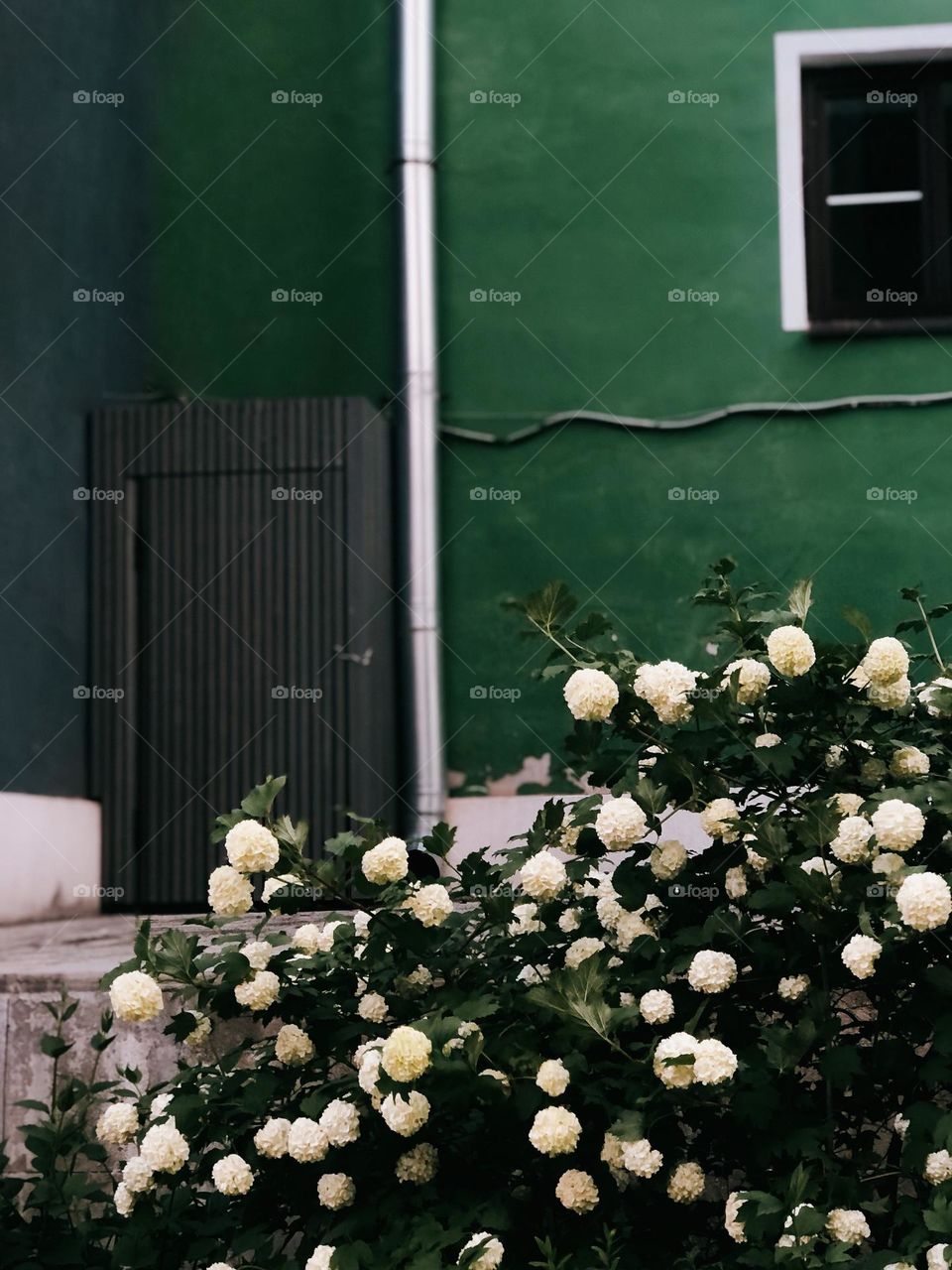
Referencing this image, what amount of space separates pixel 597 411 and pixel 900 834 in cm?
395

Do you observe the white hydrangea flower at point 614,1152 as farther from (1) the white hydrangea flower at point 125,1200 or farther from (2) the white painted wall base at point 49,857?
(2) the white painted wall base at point 49,857

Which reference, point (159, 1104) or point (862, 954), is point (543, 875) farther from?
point (159, 1104)

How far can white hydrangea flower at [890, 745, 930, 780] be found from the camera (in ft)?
6.44

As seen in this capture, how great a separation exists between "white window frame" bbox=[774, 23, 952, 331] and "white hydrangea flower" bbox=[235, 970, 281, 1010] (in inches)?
163

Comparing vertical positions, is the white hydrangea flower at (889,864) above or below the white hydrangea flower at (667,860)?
above

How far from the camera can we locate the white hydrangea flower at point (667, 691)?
1.99 m

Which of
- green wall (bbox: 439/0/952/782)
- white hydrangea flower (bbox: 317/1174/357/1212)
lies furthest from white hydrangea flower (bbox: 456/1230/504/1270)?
green wall (bbox: 439/0/952/782)

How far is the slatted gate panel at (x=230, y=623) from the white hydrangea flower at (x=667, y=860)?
10.7ft

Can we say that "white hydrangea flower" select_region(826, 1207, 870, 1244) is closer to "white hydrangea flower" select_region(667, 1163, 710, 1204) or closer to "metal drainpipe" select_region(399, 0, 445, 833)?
"white hydrangea flower" select_region(667, 1163, 710, 1204)

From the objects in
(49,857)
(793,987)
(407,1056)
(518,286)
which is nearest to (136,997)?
(407,1056)

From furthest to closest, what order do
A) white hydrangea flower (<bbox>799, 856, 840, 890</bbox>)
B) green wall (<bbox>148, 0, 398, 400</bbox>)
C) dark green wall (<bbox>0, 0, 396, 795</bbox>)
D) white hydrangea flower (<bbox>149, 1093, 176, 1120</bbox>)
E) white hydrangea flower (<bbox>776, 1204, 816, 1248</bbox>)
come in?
green wall (<bbox>148, 0, 398, 400</bbox>) < dark green wall (<bbox>0, 0, 396, 795</bbox>) < white hydrangea flower (<bbox>149, 1093, 176, 1120</bbox>) < white hydrangea flower (<bbox>799, 856, 840, 890</bbox>) < white hydrangea flower (<bbox>776, 1204, 816, 1248</bbox>)

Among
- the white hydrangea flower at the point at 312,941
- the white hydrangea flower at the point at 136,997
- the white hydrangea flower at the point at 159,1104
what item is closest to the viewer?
the white hydrangea flower at the point at 136,997

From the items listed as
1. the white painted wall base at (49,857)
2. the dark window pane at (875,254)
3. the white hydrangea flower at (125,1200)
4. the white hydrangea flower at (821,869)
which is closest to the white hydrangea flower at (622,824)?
the white hydrangea flower at (821,869)

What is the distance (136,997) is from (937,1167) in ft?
3.51
